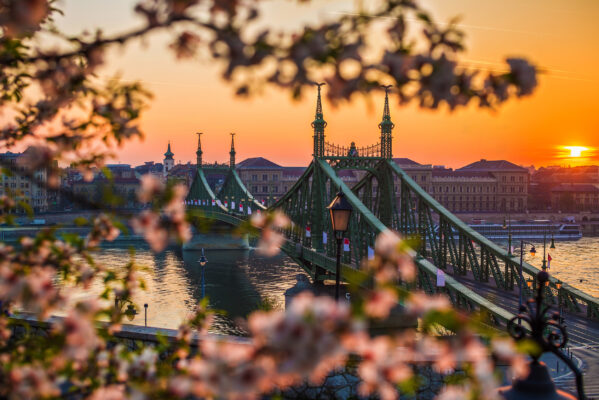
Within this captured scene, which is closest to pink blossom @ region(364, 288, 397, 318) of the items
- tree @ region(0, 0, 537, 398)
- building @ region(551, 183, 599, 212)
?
tree @ region(0, 0, 537, 398)

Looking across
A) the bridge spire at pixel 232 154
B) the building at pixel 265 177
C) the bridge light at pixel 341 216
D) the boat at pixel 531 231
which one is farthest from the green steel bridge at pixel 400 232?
the building at pixel 265 177

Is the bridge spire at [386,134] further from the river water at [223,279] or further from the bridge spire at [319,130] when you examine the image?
the river water at [223,279]

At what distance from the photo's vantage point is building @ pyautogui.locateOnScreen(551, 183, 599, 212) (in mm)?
137000

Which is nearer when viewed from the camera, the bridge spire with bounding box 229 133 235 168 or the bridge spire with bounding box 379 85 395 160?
the bridge spire with bounding box 379 85 395 160

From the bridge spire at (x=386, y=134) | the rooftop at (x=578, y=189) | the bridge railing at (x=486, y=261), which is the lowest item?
the bridge railing at (x=486, y=261)

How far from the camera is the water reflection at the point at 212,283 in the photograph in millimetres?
33594

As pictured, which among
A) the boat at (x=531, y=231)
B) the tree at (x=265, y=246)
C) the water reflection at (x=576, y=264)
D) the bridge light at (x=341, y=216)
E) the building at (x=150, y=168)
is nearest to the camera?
the tree at (x=265, y=246)

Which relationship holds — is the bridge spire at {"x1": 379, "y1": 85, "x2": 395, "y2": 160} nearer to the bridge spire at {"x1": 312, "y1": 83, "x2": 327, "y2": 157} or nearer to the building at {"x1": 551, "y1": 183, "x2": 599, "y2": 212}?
the bridge spire at {"x1": 312, "y1": 83, "x2": 327, "y2": 157}

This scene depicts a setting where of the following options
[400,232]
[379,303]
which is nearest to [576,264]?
[400,232]

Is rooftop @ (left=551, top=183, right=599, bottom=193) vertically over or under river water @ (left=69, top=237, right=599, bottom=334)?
over

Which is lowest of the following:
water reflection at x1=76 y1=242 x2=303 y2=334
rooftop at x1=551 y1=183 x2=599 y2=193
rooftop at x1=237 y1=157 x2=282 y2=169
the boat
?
water reflection at x1=76 y1=242 x2=303 y2=334

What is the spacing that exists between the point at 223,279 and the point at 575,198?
374ft

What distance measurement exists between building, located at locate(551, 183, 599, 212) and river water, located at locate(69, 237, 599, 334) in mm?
70294

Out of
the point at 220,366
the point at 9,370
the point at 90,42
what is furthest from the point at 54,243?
the point at 220,366
